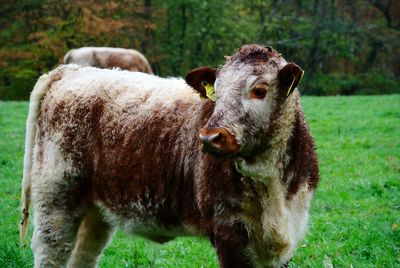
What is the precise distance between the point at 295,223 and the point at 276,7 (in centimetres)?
3926

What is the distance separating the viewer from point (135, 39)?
3553 centimetres

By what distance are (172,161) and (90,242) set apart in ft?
4.47

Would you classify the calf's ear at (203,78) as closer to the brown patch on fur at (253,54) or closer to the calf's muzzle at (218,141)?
the brown patch on fur at (253,54)

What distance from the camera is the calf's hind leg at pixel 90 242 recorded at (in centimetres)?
504

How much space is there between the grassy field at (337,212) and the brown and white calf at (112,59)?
6.34 meters

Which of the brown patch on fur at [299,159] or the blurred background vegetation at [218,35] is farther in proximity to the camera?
the blurred background vegetation at [218,35]

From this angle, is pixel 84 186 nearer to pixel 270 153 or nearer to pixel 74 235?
pixel 74 235

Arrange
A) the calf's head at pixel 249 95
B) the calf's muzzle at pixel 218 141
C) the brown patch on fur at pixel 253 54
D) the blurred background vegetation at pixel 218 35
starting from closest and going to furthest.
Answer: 1. the calf's muzzle at pixel 218 141
2. the calf's head at pixel 249 95
3. the brown patch on fur at pixel 253 54
4. the blurred background vegetation at pixel 218 35

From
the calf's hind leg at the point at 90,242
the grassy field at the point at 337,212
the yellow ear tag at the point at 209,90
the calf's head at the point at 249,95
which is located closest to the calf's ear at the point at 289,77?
the calf's head at the point at 249,95

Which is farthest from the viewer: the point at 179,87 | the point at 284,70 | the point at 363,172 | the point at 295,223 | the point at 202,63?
the point at 202,63

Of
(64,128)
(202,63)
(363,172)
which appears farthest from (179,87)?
(202,63)

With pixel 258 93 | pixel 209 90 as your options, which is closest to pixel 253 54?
pixel 258 93

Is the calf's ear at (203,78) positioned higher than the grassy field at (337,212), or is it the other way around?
the calf's ear at (203,78)

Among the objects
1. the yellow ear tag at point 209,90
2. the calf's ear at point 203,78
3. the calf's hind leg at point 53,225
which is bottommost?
the calf's hind leg at point 53,225
